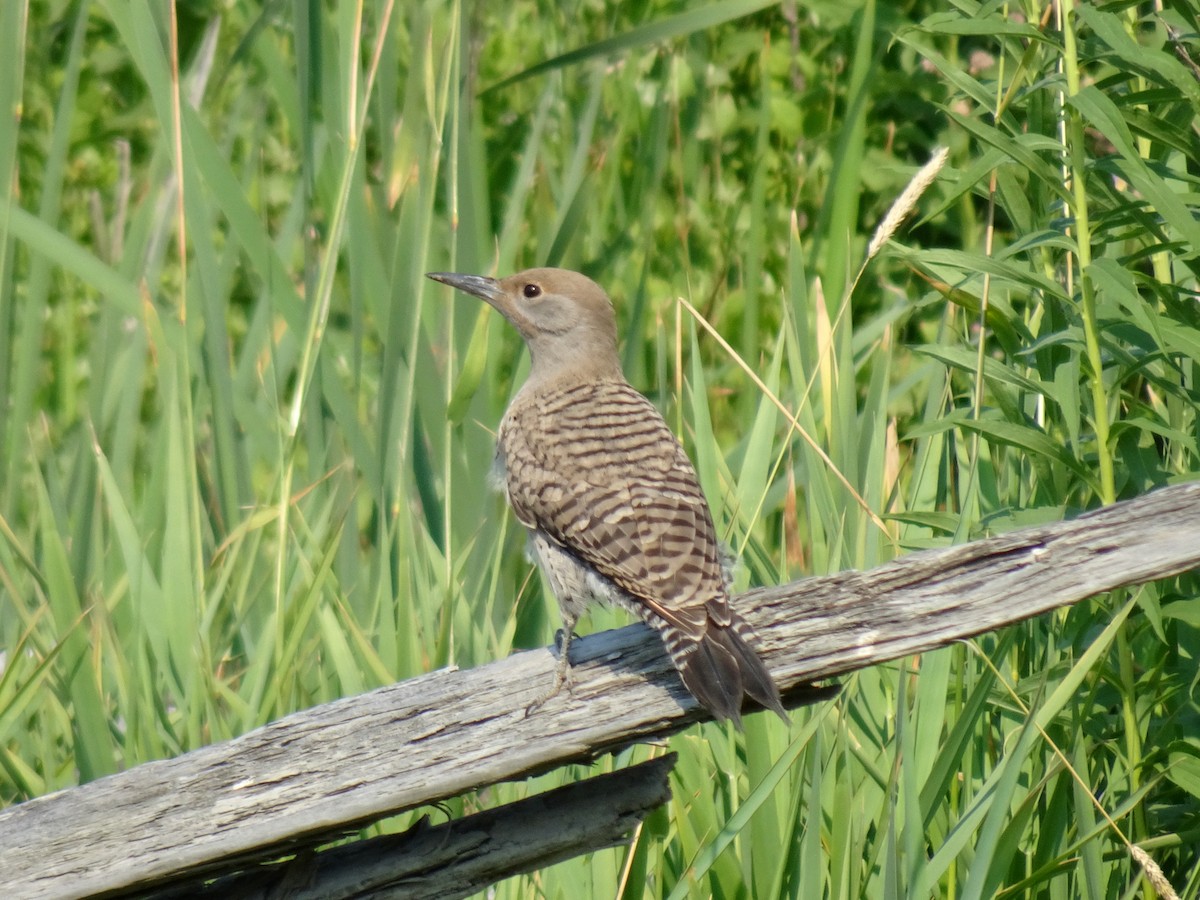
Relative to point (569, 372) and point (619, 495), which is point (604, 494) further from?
point (569, 372)

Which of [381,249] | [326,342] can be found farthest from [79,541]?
[381,249]

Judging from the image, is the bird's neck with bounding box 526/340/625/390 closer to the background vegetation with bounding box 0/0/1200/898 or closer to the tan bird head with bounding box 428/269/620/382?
the tan bird head with bounding box 428/269/620/382

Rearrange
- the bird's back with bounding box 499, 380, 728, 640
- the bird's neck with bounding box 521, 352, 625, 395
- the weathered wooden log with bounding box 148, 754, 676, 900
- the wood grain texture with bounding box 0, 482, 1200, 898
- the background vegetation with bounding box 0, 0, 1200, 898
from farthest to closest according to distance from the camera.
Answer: the bird's neck with bounding box 521, 352, 625, 395, the bird's back with bounding box 499, 380, 728, 640, the background vegetation with bounding box 0, 0, 1200, 898, the weathered wooden log with bounding box 148, 754, 676, 900, the wood grain texture with bounding box 0, 482, 1200, 898

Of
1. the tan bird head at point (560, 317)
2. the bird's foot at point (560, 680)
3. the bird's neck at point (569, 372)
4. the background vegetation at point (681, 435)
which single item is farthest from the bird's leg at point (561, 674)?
the tan bird head at point (560, 317)

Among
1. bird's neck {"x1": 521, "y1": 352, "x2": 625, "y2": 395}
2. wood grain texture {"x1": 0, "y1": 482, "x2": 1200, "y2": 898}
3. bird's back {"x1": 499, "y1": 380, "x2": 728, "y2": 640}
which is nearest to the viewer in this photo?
wood grain texture {"x1": 0, "y1": 482, "x2": 1200, "y2": 898}

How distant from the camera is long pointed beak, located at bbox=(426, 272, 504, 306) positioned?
399cm

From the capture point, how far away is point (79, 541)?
372 centimetres

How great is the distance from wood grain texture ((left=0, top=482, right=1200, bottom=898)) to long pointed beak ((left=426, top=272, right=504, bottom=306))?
1.64 metres

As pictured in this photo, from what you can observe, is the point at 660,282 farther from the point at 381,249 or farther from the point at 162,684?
the point at 162,684

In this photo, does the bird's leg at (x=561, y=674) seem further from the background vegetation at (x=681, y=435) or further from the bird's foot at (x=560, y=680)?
the background vegetation at (x=681, y=435)

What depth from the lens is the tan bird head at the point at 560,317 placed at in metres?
4.28

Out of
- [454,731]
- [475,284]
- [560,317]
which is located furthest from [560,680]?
[560,317]


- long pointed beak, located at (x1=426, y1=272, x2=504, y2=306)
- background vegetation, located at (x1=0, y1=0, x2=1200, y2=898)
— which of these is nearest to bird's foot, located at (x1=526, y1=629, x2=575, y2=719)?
background vegetation, located at (x1=0, y1=0, x2=1200, y2=898)

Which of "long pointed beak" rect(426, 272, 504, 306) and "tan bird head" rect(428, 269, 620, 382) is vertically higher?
"long pointed beak" rect(426, 272, 504, 306)
